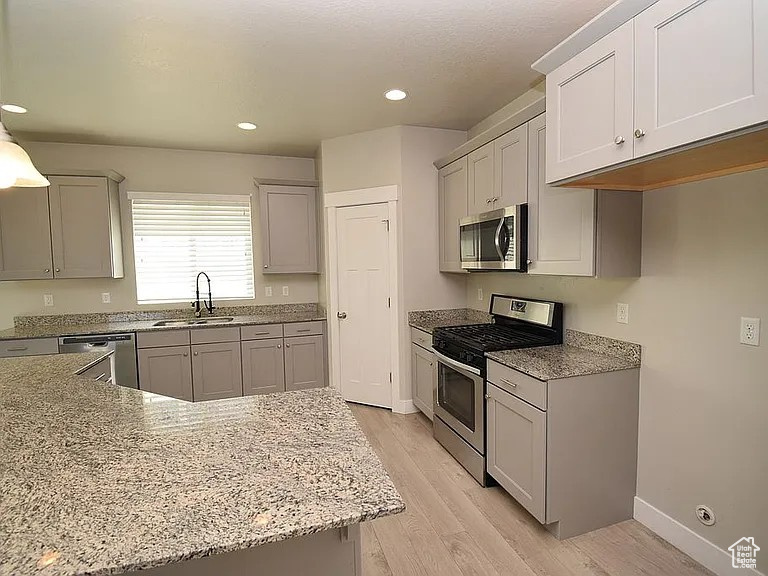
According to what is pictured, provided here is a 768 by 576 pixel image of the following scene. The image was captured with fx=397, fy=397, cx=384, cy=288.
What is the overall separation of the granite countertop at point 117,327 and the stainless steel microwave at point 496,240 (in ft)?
5.86

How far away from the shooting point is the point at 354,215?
3.94 m

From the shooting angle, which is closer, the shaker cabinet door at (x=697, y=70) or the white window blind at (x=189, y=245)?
the shaker cabinet door at (x=697, y=70)

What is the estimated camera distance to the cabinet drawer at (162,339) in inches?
143

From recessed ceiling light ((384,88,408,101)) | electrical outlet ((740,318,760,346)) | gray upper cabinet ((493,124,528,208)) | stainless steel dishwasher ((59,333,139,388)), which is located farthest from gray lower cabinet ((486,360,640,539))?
stainless steel dishwasher ((59,333,139,388))

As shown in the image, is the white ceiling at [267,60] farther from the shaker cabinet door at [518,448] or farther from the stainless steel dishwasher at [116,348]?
the shaker cabinet door at [518,448]

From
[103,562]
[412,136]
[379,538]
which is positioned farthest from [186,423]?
[412,136]

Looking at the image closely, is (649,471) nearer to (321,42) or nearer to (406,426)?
(406,426)

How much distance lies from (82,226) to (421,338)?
334cm

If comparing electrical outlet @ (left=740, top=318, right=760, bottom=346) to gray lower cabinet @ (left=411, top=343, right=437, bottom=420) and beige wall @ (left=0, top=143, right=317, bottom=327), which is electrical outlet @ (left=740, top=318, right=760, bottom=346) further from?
beige wall @ (left=0, top=143, right=317, bottom=327)

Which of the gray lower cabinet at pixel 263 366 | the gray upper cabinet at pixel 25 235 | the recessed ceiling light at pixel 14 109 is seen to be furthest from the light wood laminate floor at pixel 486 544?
the recessed ceiling light at pixel 14 109

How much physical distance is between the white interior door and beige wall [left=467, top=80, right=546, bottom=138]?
110 centimetres

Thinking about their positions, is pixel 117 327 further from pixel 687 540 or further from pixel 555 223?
pixel 687 540

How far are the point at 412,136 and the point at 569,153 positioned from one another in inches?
84.9

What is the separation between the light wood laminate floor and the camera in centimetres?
188
